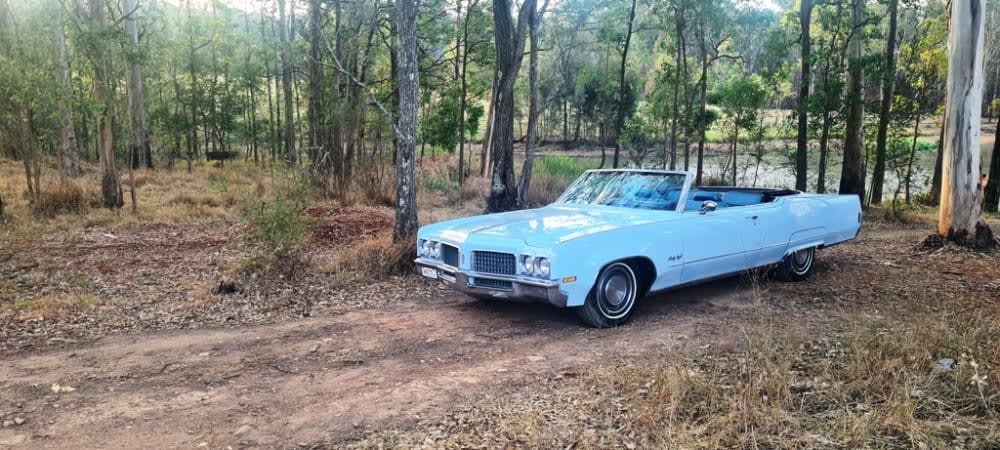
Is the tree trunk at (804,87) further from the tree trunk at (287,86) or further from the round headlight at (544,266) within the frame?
the round headlight at (544,266)

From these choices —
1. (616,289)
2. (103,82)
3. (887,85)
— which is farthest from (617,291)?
(103,82)

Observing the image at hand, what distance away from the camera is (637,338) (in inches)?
216

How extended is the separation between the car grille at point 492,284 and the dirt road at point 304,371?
1.42ft

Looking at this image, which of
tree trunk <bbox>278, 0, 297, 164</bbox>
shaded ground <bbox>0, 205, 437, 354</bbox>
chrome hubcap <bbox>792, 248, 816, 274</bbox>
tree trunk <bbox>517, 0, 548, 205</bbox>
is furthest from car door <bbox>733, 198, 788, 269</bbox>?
tree trunk <bbox>278, 0, 297, 164</bbox>

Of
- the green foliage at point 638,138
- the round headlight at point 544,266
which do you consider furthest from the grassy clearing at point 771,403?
the green foliage at point 638,138

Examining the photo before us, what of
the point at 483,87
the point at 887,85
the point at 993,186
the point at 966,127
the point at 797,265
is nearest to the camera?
the point at 797,265

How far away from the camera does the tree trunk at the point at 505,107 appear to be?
447 inches

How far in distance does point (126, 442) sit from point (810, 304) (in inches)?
239

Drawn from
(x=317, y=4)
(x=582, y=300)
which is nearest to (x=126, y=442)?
(x=582, y=300)

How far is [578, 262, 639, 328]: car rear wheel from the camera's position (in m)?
5.68

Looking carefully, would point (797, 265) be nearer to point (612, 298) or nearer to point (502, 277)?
point (612, 298)

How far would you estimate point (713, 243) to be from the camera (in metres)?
6.39

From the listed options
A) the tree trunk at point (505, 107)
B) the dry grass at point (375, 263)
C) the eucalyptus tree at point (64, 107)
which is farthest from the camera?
the eucalyptus tree at point (64, 107)

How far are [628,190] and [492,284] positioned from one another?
220 centimetres
